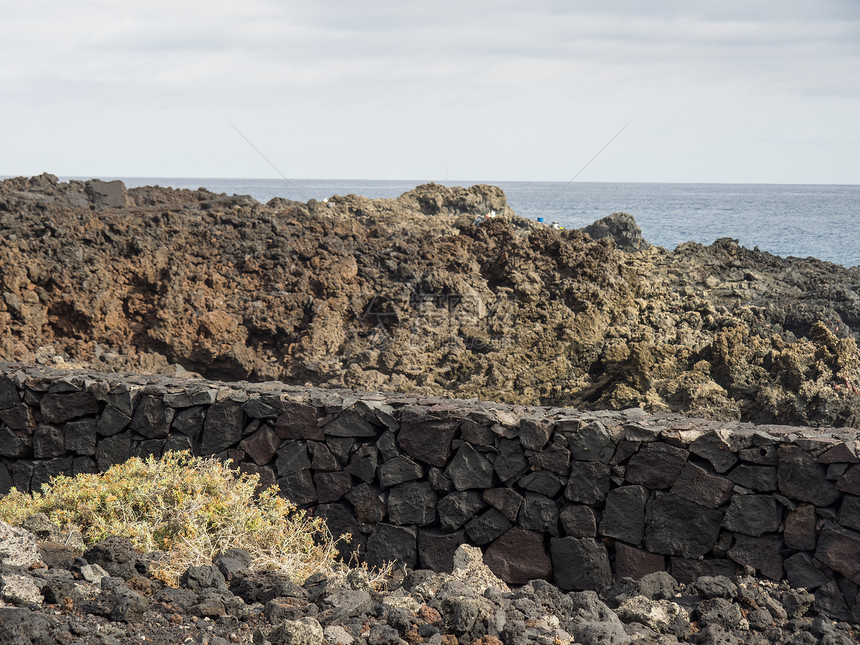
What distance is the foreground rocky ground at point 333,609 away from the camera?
385cm

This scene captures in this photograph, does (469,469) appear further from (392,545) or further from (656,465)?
(656,465)

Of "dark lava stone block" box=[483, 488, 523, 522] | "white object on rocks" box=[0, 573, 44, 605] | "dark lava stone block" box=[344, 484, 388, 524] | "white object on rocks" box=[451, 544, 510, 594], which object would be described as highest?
"white object on rocks" box=[0, 573, 44, 605]

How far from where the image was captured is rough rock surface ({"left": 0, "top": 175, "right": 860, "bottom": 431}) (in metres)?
10.5

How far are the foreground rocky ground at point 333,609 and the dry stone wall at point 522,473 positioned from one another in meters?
0.47

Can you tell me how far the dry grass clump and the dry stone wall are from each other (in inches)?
24.4

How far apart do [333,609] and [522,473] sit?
2.33 metres

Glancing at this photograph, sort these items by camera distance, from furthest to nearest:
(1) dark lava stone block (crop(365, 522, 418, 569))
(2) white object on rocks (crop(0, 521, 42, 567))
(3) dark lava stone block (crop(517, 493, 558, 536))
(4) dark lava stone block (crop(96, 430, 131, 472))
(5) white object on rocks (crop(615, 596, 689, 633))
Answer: (4) dark lava stone block (crop(96, 430, 131, 472)) < (1) dark lava stone block (crop(365, 522, 418, 569)) < (3) dark lava stone block (crop(517, 493, 558, 536)) < (5) white object on rocks (crop(615, 596, 689, 633)) < (2) white object on rocks (crop(0, 521, 42, 567))

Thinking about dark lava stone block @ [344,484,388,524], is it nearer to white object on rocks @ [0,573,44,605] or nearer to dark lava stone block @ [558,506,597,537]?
dark lava stone block @ [558,506,597,537]

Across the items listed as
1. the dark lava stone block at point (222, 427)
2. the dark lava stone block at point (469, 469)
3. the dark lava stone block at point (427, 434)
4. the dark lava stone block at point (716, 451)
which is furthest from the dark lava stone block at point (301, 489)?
the dark lava stone block at point (716, 451)

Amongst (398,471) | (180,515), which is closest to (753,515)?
(398,471)

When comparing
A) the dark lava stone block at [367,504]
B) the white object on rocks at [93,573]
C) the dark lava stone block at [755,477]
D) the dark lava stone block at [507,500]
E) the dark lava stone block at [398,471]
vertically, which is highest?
the dark lava stone block at [755,477]

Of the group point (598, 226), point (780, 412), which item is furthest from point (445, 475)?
point (598, 226)

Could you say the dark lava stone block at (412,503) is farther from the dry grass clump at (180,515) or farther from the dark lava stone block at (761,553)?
the dark lava stone block at (761,553)

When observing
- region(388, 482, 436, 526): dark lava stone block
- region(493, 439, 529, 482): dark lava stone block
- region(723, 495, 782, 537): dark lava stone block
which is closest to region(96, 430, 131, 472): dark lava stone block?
region(388, 482, 436, 526): dark lava stone block
